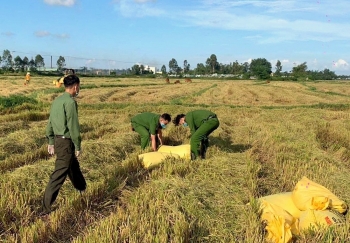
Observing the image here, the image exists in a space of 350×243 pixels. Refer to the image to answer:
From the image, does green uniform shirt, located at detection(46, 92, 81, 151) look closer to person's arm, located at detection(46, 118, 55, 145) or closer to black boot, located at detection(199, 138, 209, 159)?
person's arm, located at detection(46, 118, 55, 145)

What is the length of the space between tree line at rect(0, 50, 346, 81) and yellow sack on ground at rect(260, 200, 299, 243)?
243ft

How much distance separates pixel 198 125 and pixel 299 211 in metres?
3.12

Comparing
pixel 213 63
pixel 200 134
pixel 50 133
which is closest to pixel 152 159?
pixel 200 134

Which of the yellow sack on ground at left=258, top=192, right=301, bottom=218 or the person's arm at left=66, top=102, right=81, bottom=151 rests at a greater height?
the person's arm at left=66, top=102, right=81, bottom=151

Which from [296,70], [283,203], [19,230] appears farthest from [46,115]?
[296,70]

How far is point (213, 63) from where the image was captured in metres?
128

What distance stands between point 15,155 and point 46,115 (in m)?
5.85

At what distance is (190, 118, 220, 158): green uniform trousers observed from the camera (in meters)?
6.57

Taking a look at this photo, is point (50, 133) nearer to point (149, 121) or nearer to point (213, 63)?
point (149, 121)

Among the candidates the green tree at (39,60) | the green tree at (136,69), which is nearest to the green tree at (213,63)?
the green tree at (136,69)

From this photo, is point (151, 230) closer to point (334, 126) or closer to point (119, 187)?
point (119, 187)

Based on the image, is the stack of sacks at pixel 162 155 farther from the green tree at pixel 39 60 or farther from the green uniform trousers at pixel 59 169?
the green tree at pixel 39 60

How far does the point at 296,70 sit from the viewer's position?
8881 cm

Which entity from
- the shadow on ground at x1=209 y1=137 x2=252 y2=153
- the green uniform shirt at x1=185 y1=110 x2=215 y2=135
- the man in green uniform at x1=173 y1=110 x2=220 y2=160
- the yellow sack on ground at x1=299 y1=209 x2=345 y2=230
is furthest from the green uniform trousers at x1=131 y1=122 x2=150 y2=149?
the yellow sack on ground at x1=299 y1=209 x2=345 y2=230
